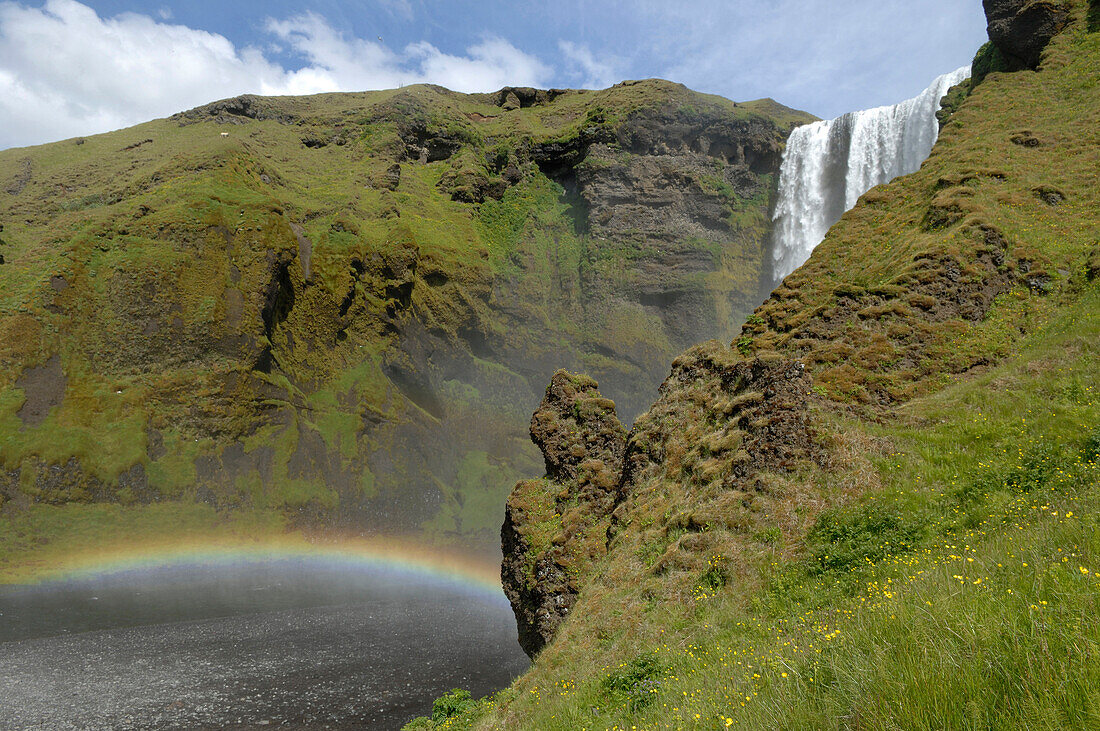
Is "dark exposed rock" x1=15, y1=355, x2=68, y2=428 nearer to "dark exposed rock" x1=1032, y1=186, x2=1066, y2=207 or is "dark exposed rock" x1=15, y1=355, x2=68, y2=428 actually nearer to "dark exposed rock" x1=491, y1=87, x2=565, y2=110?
"dark exposed rock" x1=1032, y1=186, x2=1066, y2=207

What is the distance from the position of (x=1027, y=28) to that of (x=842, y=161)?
107 feet

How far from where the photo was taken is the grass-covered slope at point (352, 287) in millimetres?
51781

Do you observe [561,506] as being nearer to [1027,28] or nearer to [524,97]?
[1027,28]

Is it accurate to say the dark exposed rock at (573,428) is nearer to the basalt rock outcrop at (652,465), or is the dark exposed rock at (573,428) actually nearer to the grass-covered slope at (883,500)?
the basalt rock outcrop at (652,465)

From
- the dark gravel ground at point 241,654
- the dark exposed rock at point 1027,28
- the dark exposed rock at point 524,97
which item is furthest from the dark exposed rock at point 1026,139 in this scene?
the dark exposed rock at point 524,97

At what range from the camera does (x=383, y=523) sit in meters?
57.1

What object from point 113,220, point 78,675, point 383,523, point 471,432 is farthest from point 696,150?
point 78,675

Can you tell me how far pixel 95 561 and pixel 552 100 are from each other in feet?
372

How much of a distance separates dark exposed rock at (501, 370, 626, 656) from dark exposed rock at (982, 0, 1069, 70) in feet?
100.0

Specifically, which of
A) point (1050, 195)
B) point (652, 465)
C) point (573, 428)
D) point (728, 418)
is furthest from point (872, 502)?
point (1050, 195)

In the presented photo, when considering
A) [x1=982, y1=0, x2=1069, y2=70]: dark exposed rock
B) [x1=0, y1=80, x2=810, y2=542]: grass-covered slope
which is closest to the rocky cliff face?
[x1=982, y1=0, x2=1069, y2=70]: dark exposed rock

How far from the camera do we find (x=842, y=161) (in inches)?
2414

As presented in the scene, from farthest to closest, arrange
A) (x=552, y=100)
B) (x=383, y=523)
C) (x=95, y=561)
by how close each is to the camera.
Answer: (x=552, y=100), (x=383, y=523), (x=95, y=561)

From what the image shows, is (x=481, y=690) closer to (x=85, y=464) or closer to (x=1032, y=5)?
(x=85, y=464)
